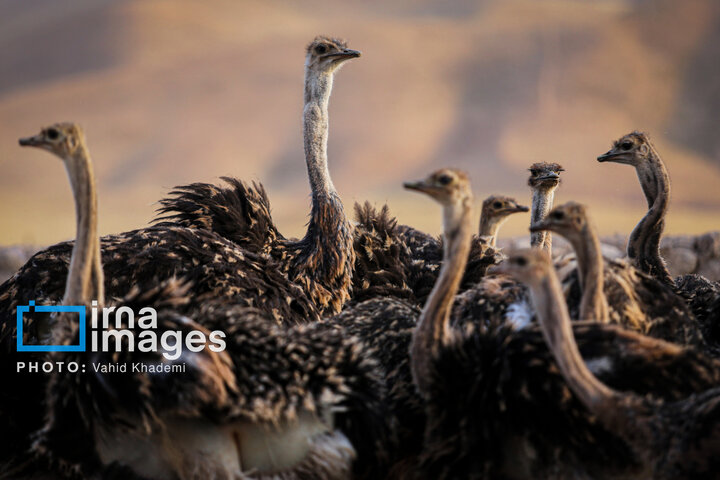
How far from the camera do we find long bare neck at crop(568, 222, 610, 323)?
3762 mm

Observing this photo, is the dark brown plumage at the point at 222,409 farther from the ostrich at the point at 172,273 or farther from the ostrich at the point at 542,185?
the ostrich at the point at 542,185

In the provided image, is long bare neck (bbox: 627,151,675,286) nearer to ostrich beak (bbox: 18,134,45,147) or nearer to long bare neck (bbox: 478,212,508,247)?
long bare neck (bbox: 478,212,508,247)

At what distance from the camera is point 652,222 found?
595 centimetres

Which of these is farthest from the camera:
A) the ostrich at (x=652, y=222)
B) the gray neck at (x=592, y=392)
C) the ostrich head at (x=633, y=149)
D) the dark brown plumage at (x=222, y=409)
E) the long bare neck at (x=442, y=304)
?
the ostrich head at (x=633, y=149)

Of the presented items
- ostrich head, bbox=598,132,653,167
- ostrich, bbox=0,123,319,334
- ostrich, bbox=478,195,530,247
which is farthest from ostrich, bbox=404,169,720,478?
ostrich, bbox=478,195,530,247

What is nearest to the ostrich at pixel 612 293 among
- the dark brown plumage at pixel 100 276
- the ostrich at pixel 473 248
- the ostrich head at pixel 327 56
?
the ostrich at pixel 473 248

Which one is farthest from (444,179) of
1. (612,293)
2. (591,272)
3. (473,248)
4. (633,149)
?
(633,149)

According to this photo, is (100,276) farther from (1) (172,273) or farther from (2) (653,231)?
(2) (653,231)

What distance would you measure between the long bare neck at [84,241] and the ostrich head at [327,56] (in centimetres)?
279

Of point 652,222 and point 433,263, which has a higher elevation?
point 652,222

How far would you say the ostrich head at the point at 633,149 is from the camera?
20.4ft

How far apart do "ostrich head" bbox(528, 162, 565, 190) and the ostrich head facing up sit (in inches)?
157

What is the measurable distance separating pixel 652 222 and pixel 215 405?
371 centimetres

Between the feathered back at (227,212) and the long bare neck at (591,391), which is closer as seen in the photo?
the long bare neck at (591,391)
